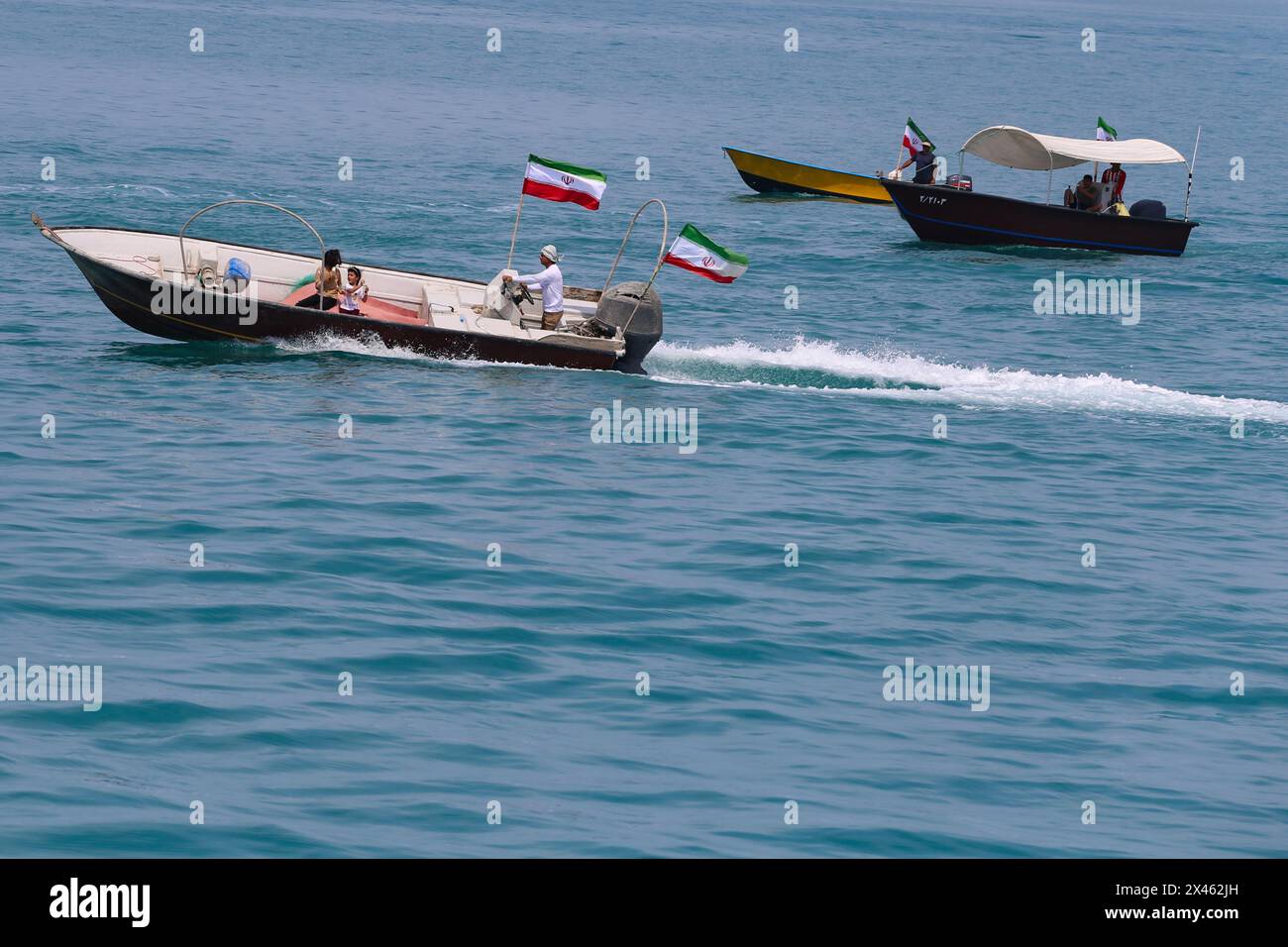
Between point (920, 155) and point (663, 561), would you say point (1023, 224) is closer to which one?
point (920, 155)

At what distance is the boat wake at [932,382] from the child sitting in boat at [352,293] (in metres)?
5.09

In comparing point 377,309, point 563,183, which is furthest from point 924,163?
point 377,309

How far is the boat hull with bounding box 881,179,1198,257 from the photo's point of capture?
4269cm

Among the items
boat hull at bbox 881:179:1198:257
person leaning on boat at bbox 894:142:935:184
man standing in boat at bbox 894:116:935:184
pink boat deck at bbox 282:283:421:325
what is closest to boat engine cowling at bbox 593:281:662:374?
pink boat deck at bbox 282:283:421:325

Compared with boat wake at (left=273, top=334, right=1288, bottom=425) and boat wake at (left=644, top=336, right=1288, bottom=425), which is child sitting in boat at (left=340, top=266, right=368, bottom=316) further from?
boat wake at (left=644, top=336, right=1288, bottom=425)

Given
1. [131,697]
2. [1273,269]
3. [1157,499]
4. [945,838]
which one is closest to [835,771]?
[945,838]

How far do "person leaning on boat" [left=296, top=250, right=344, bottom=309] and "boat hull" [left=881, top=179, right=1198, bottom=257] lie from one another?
2055 centimetres

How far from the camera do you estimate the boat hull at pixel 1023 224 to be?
42.7 metres

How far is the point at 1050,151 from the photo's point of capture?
139 feet

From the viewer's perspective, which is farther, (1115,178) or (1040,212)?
(1115,178)

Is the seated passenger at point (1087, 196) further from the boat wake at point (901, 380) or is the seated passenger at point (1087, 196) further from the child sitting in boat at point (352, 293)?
the child sitting in boat at point (352, 293)

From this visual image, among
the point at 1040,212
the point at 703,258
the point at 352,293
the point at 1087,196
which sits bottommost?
the point at 352,293

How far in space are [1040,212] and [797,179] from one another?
11348 mm
